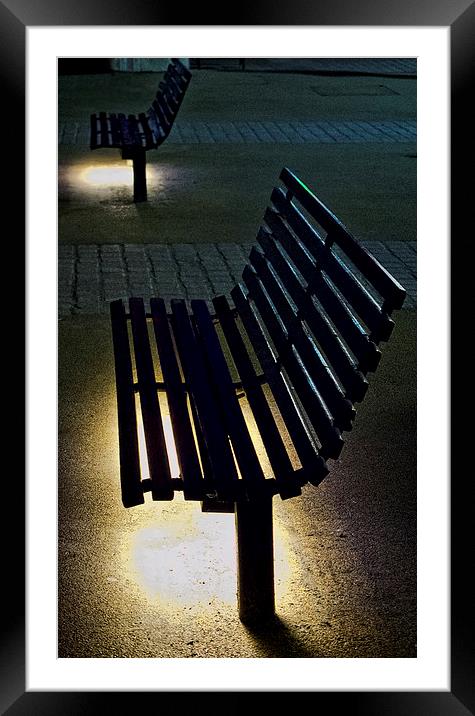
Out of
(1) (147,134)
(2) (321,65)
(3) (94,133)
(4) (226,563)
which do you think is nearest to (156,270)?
(1) (147,134)

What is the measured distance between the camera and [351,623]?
365cm

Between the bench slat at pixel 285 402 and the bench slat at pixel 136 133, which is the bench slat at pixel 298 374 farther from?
the bench slat at pixel 136 133

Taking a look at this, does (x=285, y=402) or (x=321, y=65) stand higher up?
(x=321, y=65)

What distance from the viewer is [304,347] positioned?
4086 millimetres

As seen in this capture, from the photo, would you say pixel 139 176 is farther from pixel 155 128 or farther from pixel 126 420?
pixel 126 420

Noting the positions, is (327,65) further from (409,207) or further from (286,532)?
(286,532)

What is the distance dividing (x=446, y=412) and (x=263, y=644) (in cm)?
136

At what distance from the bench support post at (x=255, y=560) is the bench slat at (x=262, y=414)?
0.27ft

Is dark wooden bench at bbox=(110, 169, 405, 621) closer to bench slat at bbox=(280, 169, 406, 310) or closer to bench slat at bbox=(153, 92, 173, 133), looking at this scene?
bench slat at bbox=(280, 169, 406, 310)

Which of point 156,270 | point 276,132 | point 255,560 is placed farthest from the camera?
point 276,132

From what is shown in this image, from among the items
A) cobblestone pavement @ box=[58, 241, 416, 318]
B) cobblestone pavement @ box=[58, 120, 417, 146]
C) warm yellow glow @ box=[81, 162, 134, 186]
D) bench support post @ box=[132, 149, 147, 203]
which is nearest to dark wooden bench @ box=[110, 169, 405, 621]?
cobblestone pavement @ box=[58, 241, 416, 318]

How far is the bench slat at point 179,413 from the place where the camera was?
3412 millimetres

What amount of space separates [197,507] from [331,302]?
1.02m

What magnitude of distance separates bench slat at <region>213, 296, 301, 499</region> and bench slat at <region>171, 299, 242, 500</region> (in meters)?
0.13
